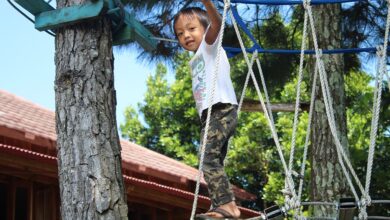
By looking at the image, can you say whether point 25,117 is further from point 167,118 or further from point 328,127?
point 167,118

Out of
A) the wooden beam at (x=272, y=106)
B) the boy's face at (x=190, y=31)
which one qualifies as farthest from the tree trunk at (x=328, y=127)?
the boy's face at (x=190, y=31)

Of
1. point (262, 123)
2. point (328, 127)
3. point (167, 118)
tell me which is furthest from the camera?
point (167, 118)

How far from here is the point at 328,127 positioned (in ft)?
20.9

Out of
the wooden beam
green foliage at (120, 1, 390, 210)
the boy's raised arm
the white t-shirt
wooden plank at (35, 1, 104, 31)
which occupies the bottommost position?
the white t-shirt

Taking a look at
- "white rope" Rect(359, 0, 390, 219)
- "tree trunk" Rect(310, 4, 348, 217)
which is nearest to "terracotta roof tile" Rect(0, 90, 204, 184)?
"tree trunk" Rect(310, 4, 348, 217)

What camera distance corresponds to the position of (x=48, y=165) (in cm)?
641

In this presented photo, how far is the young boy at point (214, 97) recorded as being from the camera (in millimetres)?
3756

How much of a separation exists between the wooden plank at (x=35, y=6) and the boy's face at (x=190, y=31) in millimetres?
613

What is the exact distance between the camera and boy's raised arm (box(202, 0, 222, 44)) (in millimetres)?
3631

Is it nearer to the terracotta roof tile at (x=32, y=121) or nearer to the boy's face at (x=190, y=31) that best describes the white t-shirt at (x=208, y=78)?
the boy's face at (x=190, y=31)

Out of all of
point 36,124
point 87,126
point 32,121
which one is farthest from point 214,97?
point 32,121

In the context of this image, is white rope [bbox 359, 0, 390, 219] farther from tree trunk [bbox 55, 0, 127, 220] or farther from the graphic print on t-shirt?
tree trunk [bbox 55, 0, 127, 220]

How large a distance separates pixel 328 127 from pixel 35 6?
315 centimetres

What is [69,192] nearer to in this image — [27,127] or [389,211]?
[27,127]
